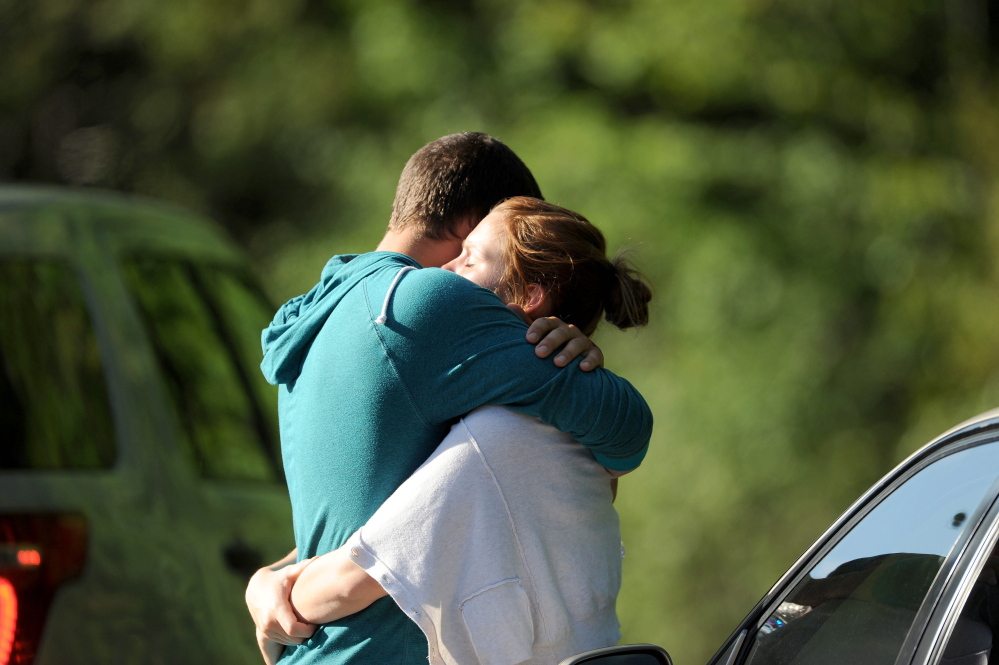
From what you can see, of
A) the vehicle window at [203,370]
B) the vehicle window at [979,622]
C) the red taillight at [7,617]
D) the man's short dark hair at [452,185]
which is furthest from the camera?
the vehicle window at [203,370]

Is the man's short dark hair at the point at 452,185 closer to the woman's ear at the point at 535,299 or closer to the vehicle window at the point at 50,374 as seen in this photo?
the woman's ear at the point at 535,299

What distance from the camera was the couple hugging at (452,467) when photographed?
1.55 meters

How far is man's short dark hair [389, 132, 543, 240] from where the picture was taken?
1977 mm

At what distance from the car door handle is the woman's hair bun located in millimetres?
1480

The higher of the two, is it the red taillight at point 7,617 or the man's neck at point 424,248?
the man's neck at point 424,248

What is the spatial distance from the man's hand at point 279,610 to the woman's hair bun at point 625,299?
0.66 meters

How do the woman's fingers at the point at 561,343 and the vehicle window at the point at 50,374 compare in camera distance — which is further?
the vehicle window at the point at 50,374

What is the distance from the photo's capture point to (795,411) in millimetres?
6652

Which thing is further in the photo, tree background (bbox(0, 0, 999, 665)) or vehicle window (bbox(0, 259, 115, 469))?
tree background (bbox(0, 0, 999, 665))

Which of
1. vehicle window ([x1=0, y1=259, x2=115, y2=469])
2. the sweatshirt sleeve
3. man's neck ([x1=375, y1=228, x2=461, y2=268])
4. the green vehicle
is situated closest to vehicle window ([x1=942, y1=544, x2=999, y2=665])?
the sweatshirt sleeve

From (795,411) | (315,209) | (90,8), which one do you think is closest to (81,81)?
(90,8)

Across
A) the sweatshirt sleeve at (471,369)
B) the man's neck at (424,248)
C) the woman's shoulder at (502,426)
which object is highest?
the man's neck at (424,248)

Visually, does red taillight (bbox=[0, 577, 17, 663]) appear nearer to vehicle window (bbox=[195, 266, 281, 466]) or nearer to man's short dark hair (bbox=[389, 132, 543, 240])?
vehicle window (bbox=[195, 266, 281, 466])

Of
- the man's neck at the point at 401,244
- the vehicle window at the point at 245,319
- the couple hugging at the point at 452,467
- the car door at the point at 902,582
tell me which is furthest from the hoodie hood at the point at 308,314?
the vehicle window at the point at 245,319
